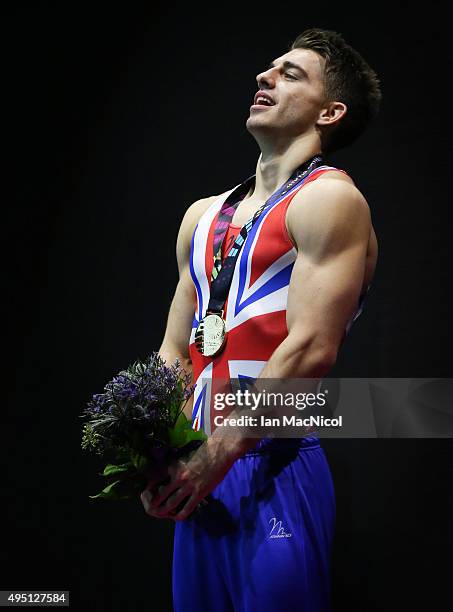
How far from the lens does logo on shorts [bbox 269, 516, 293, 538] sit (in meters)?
2.12

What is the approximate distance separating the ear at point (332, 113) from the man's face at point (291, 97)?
0.01 m

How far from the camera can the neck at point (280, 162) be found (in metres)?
2.52

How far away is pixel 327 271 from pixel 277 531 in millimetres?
632

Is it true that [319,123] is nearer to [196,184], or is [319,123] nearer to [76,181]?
[196,184]

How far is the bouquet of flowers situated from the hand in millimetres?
25

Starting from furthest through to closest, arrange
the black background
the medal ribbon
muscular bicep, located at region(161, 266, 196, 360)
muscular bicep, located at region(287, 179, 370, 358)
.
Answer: the black background
muscular bicep, located at region(161, 266, 196, 360)
the medal ribbon
muscular bicep, located at region(287, 179, 370, 358)

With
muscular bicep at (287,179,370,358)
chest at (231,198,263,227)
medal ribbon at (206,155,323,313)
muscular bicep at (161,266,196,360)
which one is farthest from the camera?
muscular bicep at (161,266,196,360)

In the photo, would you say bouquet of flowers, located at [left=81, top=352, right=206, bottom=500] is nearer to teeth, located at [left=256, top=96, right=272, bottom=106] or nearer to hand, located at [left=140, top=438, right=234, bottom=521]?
hand, located at [left=140, top=438, right=234, bottom=521]

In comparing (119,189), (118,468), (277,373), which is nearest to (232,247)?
(277,373)

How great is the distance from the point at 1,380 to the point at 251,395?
176 centimetres

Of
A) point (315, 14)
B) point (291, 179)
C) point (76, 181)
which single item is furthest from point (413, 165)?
point (76, 181)

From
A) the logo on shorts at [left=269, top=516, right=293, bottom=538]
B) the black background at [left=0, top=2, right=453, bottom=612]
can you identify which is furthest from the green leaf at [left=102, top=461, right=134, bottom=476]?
the black background at [left=0, top=2, right=453, bottom=612]

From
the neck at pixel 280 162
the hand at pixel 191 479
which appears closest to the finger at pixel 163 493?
the hand at pixel 191 479

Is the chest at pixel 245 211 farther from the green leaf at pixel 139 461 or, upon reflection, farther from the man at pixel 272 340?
the green leaf at pixel 139 461
